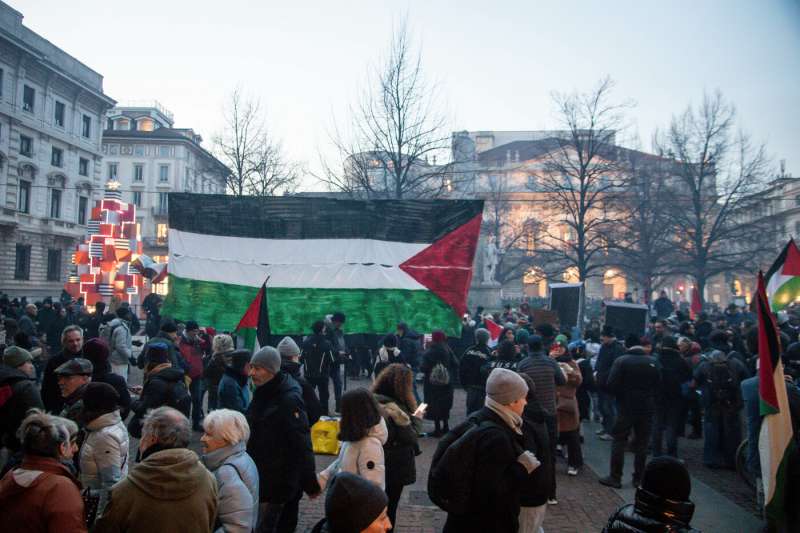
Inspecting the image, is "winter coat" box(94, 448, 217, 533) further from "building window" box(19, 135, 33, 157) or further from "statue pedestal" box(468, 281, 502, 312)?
"building window" box(19, 135, 33, 157)

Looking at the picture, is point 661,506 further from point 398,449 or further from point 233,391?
point 233,391

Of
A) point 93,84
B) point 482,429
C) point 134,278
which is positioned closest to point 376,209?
point 482,429

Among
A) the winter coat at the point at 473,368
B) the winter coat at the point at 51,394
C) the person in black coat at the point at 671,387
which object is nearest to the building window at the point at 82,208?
the winter coat at the point at 473,368

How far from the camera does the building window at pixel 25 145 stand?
38094 mm

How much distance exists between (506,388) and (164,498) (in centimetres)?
208

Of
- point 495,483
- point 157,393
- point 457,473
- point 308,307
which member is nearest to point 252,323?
point 308,307

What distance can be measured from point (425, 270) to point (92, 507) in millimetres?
5408

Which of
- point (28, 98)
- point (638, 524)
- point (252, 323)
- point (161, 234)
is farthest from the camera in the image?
point (161, 234)

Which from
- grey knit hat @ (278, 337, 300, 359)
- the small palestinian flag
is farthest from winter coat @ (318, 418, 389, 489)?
the small palestinian flag

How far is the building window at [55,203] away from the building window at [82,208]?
208cm

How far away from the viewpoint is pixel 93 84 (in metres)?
44.9

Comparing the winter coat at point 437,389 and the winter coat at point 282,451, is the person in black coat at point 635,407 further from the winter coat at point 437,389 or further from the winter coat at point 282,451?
the winter coat at point 282,451

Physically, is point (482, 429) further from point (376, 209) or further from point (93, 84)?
point (93, 84)

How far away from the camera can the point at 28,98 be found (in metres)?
38.5
